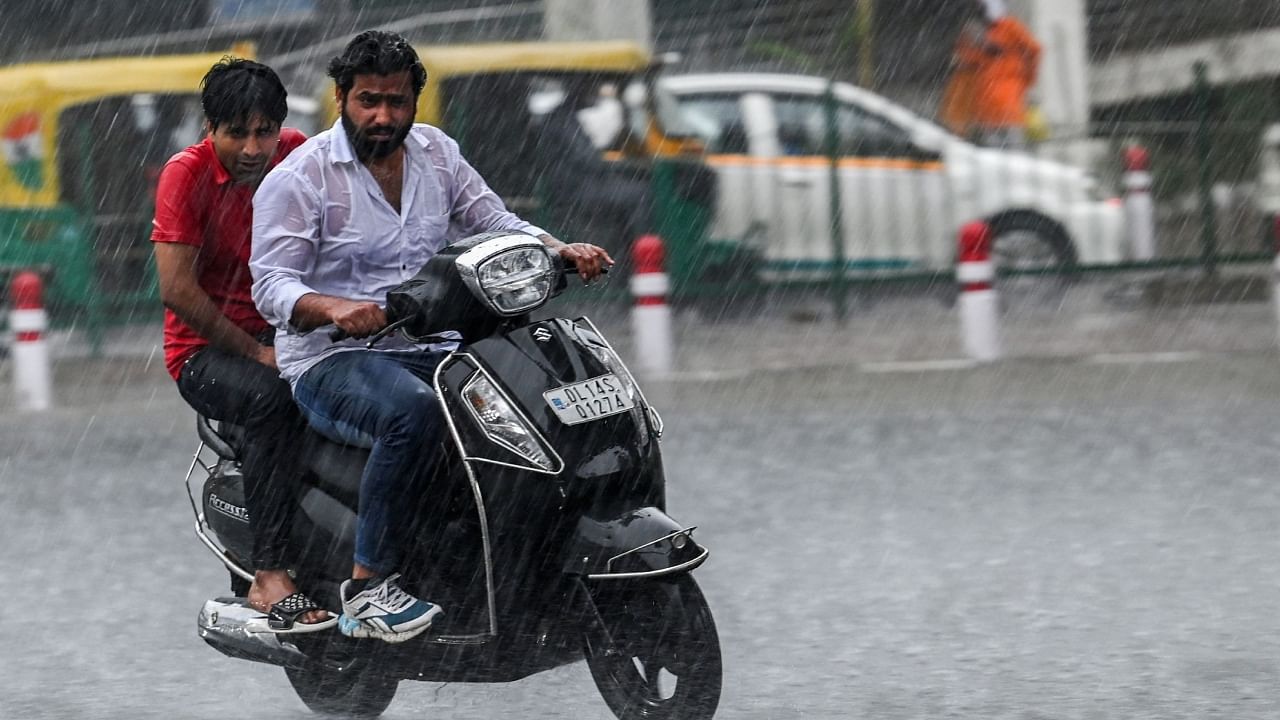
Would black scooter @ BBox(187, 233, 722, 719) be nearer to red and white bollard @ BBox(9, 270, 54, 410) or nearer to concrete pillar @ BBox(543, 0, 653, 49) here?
red and white bollard @ BBox(9, 270, 54, 410)

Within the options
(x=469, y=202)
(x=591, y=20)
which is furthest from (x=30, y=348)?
(x=469, y=202)

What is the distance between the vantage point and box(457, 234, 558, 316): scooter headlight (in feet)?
15.7

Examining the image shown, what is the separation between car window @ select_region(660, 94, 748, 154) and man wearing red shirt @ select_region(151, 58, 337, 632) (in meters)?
11.5

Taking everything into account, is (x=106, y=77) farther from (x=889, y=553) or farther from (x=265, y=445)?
(x=265, y=445)

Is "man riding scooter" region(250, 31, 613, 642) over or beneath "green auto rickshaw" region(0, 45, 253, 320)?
beneath

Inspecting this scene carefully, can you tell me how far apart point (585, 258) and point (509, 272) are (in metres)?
0.25

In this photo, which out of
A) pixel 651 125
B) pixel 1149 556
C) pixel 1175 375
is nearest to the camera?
pixel 1149 556

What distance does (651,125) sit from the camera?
17203mm

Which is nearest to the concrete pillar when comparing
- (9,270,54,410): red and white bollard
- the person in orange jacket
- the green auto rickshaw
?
the green auto rickshaw

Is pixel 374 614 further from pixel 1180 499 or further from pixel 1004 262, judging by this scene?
pixel 1004 262

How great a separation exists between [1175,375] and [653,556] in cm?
807

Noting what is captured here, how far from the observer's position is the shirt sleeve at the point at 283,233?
5129 millimetres

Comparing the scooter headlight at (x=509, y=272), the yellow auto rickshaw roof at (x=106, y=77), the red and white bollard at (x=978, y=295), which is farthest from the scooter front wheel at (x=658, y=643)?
the yellow auto rickshaw roof at (x=106, y=77)

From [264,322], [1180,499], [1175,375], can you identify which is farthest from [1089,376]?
[264,322]
